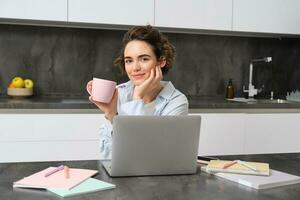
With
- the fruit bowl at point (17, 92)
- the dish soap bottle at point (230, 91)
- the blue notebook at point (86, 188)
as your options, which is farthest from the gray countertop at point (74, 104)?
the blue notebook at point (86, 188)

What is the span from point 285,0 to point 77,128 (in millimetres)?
1929

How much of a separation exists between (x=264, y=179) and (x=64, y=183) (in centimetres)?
54

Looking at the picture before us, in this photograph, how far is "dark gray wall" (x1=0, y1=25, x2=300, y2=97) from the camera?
3051 mm

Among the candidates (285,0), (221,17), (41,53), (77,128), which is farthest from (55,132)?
(285,0)

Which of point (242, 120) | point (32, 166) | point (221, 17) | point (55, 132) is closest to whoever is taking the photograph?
point (32, 166)

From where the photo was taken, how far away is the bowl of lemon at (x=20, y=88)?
9.20ft

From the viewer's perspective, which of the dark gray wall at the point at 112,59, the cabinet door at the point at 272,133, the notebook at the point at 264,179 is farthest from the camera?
the dark gray wall at the point at 112,59

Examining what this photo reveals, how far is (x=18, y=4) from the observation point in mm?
2639

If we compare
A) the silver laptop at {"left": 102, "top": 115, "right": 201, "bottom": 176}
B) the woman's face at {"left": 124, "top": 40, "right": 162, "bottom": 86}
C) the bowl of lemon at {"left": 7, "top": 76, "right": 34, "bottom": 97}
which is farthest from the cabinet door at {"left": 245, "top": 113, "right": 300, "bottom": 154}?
the silver laptop at {"left": 102, "top": 115, "right": 201, "bottom": 176}

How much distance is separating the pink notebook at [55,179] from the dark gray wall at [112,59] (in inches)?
81.3

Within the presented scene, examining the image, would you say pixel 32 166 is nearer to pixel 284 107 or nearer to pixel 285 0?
pixel 284 107

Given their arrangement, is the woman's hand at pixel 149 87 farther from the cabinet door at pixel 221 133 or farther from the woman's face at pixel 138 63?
the cabinet door at pixel 221 133

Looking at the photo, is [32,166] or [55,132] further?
[55,132]

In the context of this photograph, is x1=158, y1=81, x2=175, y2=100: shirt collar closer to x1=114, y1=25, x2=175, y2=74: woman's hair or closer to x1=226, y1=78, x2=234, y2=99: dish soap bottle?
x1=114, y1=25, x2=175, y2=74: woman's hair
